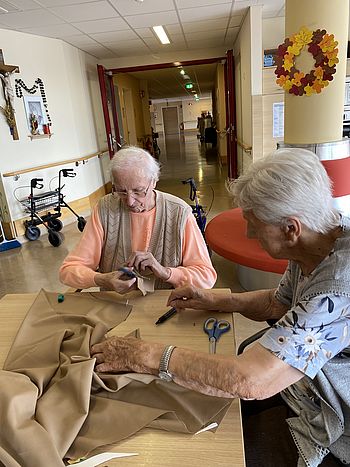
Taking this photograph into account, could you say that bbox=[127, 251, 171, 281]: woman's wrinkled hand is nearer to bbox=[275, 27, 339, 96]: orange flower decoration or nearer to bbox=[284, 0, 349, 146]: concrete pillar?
bbox=[284, 0, 349, 146]: concrete pillar

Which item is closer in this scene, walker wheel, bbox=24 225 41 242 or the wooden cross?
the wooden cross

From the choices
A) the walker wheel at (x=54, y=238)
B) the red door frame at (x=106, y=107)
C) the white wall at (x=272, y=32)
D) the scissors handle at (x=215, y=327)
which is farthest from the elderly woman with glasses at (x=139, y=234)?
the red door frame at (x=106, y=107)

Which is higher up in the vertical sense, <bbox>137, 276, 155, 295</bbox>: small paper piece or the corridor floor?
<bbox>137, 276, 155, 295</bbox>: small paper piece

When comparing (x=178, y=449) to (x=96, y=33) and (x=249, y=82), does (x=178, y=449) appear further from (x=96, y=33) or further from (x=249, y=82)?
(x=96, y=33)

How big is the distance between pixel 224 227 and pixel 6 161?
3.36 metres

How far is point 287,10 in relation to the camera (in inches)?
109

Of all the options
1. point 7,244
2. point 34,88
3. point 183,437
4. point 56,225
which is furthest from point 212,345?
point 34,88

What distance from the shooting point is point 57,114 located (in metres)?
5.87

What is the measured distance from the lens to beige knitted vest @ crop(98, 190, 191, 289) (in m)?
1.67

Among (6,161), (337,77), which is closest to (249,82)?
(337,77)

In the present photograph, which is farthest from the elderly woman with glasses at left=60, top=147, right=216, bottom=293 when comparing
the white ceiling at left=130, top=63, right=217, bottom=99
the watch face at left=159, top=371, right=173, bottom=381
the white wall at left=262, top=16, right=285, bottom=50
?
the white ceiling at left=130, top=63, right=217, bottom=99

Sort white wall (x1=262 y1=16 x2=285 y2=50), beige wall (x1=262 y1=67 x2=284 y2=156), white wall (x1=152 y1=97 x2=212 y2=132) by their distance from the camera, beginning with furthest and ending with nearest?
white wall (x1=152 y1=97 x2=212 y2=132)
white wall (x1=262 y1=16 x2=285 y2=50)
beige wall (x1=262 y1=67 x2=284 y2=156)

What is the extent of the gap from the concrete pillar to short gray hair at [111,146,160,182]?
1590 mm

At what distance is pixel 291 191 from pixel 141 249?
0.94 m
